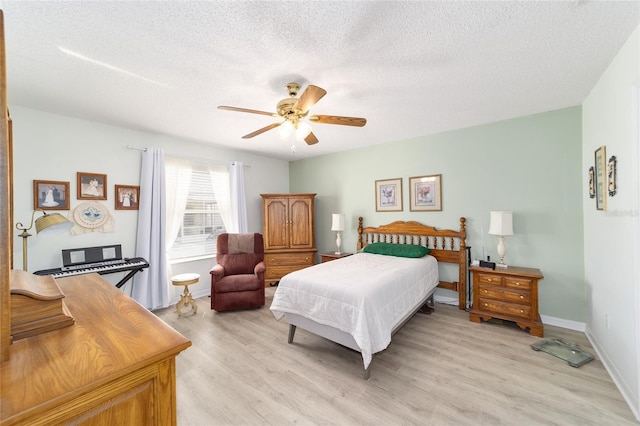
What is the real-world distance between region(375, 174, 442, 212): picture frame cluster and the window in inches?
113

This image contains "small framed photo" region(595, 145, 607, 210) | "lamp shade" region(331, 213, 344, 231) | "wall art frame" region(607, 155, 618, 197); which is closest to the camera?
"wall art frame" region(607, 155, 618, 197)

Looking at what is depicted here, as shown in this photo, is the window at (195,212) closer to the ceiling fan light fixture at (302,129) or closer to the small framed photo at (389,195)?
the ceiling fan light fixture at (302,129)

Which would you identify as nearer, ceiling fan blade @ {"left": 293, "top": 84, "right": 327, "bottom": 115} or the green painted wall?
ceiling fan blade @ {"left": 293, "top": 84, "right": 327, "bottom": 115}

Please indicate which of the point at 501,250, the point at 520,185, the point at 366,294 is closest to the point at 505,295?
the point at 501,250

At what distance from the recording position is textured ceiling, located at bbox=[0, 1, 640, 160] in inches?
61.8

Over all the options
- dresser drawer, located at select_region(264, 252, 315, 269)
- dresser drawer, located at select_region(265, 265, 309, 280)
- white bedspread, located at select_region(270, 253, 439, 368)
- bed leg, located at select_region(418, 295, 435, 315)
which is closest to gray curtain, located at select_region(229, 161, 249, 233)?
dresser drawer, located at select_region(264, 252, 315, 269)

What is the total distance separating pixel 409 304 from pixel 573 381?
1364 millimetres

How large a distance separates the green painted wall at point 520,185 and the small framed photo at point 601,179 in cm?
63

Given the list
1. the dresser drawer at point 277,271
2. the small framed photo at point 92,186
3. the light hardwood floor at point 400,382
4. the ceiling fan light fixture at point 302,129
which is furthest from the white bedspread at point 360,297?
the small framed photo at point 92,186

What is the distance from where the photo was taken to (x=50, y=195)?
3.03 m

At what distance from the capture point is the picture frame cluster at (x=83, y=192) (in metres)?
2.98

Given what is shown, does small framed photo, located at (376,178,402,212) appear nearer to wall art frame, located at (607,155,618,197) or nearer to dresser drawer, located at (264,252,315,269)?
dresser drawer, located at (264,252,315,269)

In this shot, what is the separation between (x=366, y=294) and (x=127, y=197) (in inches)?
141

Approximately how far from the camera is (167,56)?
1.99 meters
